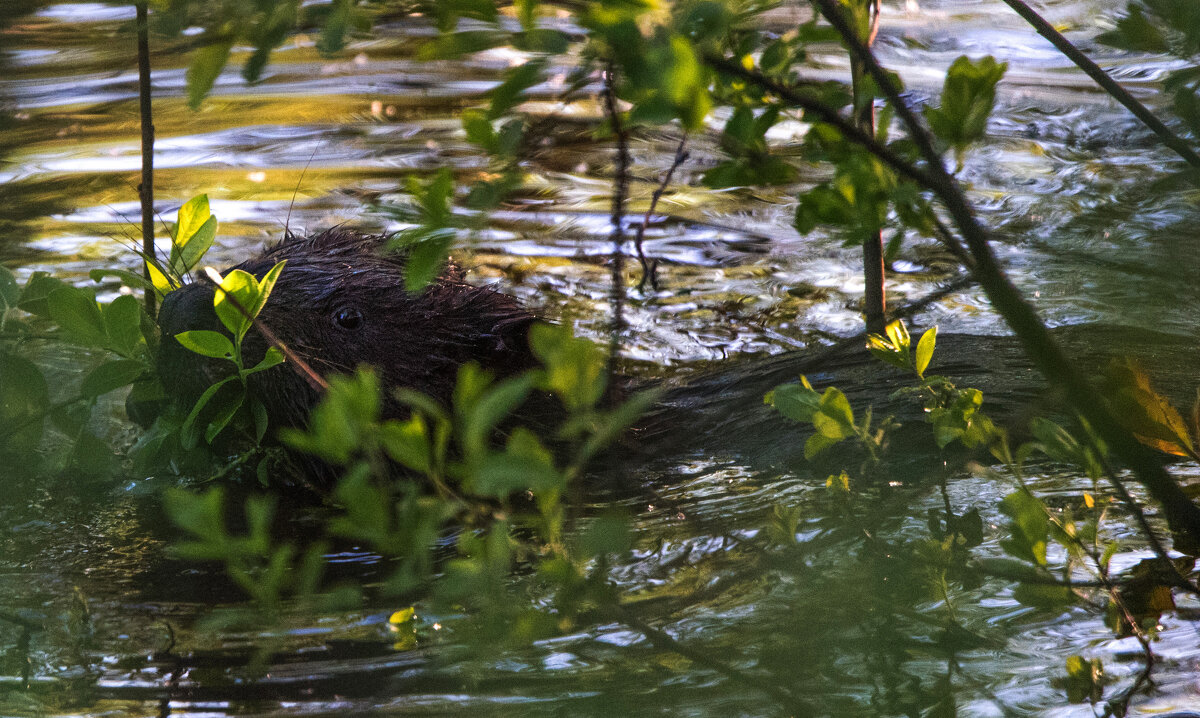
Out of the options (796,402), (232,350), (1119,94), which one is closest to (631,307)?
(232,350)

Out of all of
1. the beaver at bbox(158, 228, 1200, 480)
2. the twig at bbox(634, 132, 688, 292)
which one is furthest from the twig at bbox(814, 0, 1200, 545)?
the beaver at bbox(158, 228, 1200, 480)

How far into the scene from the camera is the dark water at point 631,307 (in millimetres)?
1606

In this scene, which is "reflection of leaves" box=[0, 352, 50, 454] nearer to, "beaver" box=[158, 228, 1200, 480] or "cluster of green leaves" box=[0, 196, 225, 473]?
"cluster of green leaves" box=[0, 196, 225, 473]

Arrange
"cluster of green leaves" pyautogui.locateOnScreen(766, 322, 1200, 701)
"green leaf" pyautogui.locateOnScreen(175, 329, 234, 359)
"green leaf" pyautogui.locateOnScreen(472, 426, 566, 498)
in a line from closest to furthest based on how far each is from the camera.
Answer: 1. "green leaf" pyautogui.locateOnScreen(472, 426, 566, 498)
2. "cluster of green leaves" pyautogui.locateOnScreen(766, 322, 1200, 701)
3. "green leaf" pyautogui.locateOnScreen(175, 329, 234, 359)

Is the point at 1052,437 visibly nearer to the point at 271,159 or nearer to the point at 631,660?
the point at 631,660

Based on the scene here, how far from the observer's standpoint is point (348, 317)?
3.02 m

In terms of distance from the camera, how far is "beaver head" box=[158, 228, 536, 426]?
2844mm

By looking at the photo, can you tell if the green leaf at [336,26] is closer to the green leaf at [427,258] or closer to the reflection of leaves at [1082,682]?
the green leaf at [427,258]

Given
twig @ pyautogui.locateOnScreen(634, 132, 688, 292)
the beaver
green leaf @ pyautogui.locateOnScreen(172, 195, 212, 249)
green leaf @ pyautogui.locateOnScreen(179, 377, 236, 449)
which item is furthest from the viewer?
the beaver

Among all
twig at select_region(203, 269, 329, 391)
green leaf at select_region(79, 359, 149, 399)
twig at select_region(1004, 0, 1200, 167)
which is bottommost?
Answer: green leaf at select_region(79, 359, 149, 399)

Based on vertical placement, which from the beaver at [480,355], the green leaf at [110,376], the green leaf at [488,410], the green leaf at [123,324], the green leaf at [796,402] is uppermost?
the green leaf at [488,410]

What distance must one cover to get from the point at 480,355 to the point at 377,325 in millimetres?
302

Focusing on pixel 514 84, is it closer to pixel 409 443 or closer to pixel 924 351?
pixel 409 443

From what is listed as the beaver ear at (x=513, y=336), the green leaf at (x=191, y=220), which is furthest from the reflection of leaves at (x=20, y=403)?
the beaver ear at (x=513, y=336)
